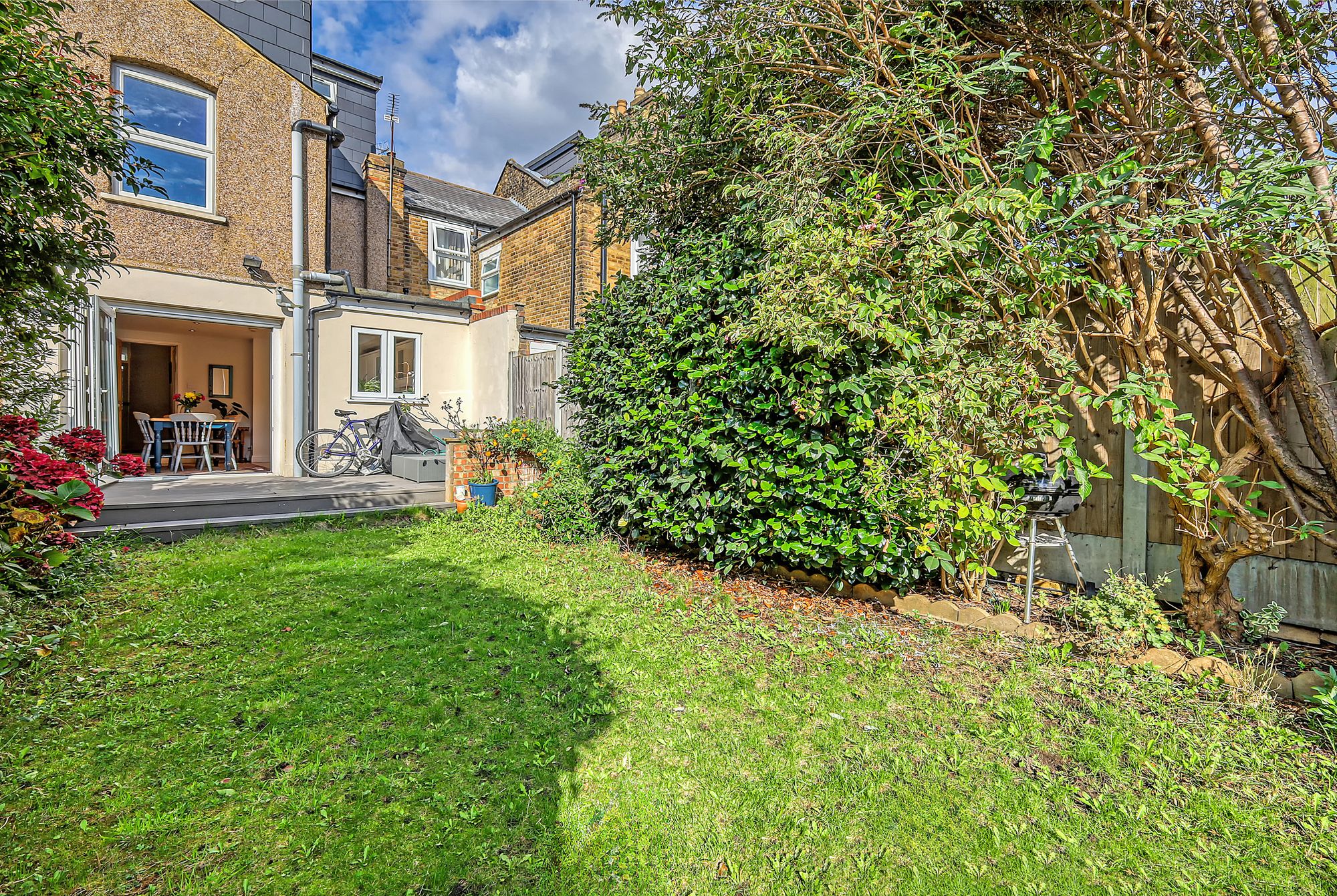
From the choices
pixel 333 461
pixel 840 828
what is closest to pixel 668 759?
pixel 840 828

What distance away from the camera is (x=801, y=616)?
3889 mm

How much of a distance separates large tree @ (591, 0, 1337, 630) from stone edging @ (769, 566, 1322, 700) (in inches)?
18.0

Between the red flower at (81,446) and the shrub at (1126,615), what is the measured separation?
6.76 meters

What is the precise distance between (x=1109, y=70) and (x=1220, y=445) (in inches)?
83.3

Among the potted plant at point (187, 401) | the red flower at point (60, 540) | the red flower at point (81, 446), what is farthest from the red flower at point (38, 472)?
the potted plant at point (187, 401)

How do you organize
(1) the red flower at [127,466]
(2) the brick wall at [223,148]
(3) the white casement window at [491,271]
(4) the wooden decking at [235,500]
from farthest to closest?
1. (3) the white casement window at [491,271]
2. (2) the brick wall at [223,148]
3. (4) the wooden decking at [235,500]
4. (1) the red flower at [127,466]

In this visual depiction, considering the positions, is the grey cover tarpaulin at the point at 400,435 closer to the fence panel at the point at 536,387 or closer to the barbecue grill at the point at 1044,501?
the fence panel at the point at 536,387

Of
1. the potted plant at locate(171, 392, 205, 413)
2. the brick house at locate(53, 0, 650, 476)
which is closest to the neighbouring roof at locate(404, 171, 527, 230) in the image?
A: the brick house at locate(53, 0, 650, 476)

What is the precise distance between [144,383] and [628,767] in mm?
14928

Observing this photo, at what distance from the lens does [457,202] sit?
49.9 ft

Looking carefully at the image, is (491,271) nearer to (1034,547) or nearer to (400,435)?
(400,435)

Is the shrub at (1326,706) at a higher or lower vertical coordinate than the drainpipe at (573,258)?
lower

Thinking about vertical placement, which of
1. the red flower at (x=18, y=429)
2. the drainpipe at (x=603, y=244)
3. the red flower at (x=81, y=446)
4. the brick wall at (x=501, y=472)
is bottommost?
the brick wall at (x=501, y=472)

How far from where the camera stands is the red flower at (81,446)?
4.20 metres
